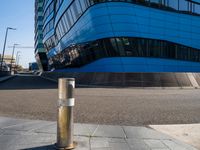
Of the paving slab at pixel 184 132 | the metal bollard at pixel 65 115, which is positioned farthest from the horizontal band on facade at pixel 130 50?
the metal bollard at pixel 65 115

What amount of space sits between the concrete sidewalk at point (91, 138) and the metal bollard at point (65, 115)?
0.29 meters

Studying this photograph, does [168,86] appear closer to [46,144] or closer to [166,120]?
[166,120]

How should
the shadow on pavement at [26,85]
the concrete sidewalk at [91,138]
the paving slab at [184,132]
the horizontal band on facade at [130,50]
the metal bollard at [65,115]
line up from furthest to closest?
the horizontal band on facade at [130,50] → the shadow on pavement at [26,85] → the paving slab at [184,132] → the concrete sidewalk at [91,138] → the metal bollard at [65,115]

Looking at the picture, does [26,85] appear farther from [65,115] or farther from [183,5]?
[65,115]

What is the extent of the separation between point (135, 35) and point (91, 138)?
35.4 metres

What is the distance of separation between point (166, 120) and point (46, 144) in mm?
4737

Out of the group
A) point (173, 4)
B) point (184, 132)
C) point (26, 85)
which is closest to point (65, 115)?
point (184, 132)

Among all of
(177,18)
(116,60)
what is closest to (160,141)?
(116,60)

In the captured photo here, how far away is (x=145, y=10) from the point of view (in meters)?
43.8

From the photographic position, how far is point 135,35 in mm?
42031

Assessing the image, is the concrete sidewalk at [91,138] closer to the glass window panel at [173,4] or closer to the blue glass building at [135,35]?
the blue glass building at [135,35]

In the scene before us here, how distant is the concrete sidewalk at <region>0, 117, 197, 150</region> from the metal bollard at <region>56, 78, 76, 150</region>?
0.94 feet

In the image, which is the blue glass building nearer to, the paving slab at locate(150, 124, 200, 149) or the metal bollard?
the paving slab at locate(150, 124, 200, 149)

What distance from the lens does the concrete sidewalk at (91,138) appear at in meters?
6.79
